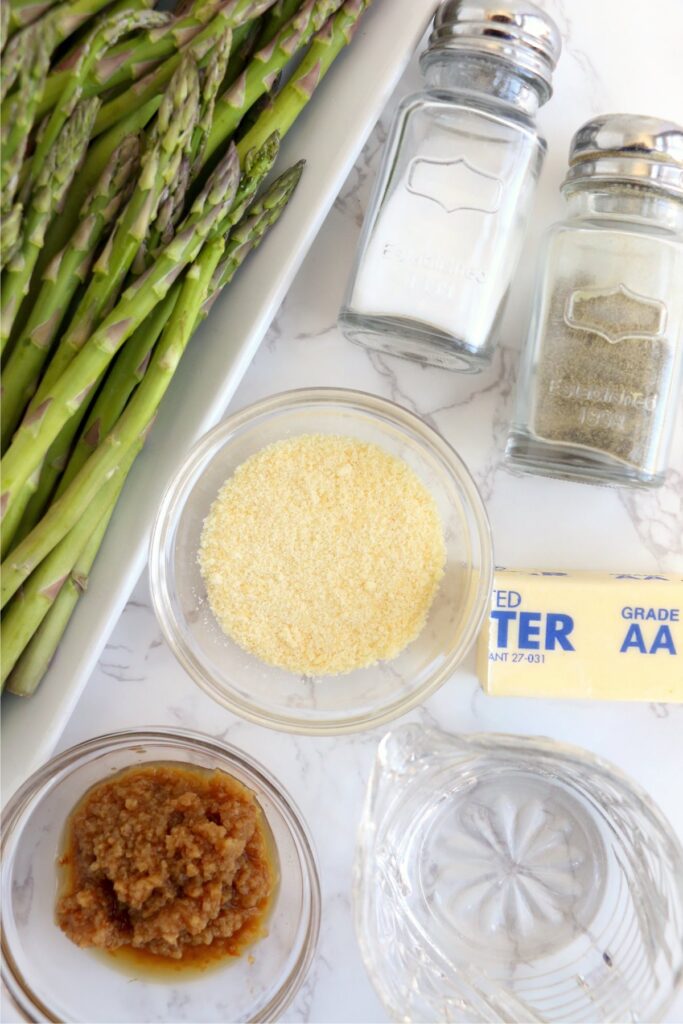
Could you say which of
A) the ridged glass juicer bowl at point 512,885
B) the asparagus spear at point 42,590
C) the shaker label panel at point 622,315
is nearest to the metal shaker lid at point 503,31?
the shaker label panel at point 622,315

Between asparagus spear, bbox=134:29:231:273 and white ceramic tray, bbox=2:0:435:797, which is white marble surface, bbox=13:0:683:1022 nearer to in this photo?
white ceramic tray, bbox=2:0:435:797

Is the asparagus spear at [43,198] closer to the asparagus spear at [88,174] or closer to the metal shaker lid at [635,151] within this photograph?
the asparagus spear at [88,174]

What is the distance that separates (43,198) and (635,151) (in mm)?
522

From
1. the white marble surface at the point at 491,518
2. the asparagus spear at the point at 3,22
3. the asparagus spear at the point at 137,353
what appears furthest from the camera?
the white marble surface at the point at 491,518

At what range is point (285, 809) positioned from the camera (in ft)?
2.99

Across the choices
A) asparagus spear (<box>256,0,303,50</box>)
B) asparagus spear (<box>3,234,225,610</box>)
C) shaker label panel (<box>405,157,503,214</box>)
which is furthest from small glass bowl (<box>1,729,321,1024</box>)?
asparagus spear (<box>256,0,303,50</box>)

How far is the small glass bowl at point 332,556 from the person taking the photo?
922 millimetres

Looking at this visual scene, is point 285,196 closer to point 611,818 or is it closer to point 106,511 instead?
point 106,511

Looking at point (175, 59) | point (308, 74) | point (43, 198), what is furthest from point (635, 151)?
point (43, 198)

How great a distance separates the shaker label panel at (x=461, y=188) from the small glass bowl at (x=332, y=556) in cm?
19

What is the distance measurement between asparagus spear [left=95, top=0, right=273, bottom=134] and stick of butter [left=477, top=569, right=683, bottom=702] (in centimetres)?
55

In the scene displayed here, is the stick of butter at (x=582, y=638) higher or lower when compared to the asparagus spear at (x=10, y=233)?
lower

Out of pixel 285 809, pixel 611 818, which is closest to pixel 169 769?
pixel 285 809

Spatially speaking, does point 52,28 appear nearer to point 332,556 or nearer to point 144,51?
point 144,51
